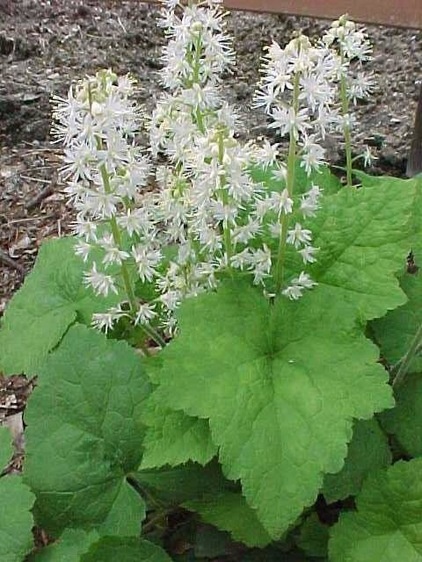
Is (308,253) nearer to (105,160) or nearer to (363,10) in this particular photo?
(105,160)

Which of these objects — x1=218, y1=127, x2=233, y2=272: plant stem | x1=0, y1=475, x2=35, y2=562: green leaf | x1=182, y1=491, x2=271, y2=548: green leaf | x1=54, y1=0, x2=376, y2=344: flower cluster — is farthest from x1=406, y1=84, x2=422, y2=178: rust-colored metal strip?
x1=0, y1=475, x2=35, y2=562: green leaf

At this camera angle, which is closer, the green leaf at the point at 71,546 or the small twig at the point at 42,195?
the green leaf at the point at 71,546

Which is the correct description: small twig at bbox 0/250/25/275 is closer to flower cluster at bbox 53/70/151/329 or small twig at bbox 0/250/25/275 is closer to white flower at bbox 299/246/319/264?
flower cluster at bbox 53/70/151/329

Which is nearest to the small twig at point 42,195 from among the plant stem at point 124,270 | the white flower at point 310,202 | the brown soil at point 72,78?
the brown soil at point 72,78

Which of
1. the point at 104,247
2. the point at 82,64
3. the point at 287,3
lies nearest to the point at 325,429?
the point at 104,247

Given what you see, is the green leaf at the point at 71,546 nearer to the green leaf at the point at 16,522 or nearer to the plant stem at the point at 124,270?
the green leaf at the point at 16,522

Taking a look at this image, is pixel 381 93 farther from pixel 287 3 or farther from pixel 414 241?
pixel 414 241
